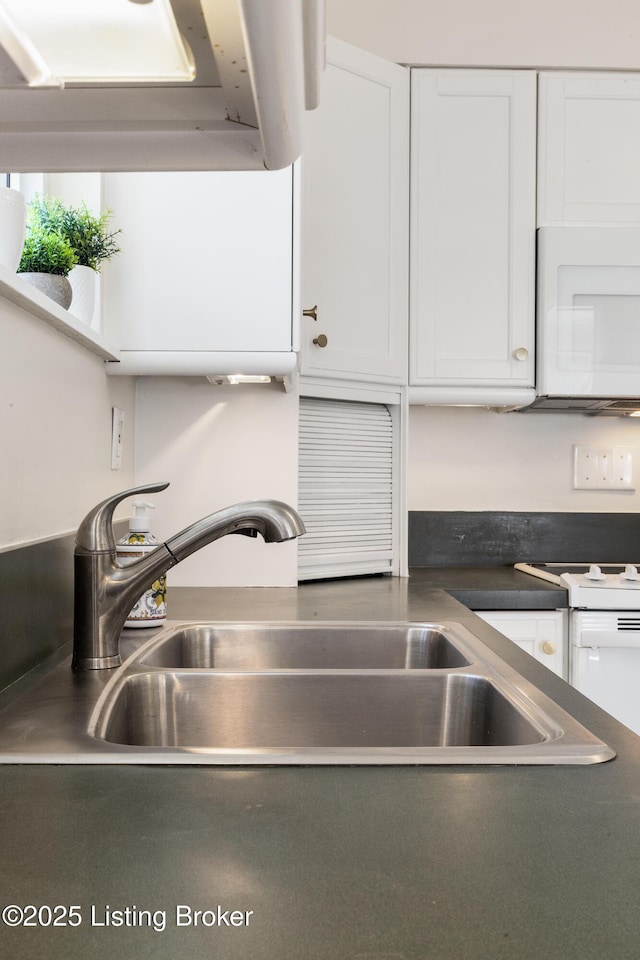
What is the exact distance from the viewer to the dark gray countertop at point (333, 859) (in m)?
0.41

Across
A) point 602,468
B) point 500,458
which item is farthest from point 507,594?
point 602,468

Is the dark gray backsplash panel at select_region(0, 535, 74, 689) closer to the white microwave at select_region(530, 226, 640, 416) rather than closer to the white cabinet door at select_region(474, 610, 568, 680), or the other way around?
the white cabinet door at select_region(474, 610, 568, 680)

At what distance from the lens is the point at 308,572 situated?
194cm

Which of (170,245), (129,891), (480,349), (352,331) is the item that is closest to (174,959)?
(129,891)

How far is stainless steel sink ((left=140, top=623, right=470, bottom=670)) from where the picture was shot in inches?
50.8

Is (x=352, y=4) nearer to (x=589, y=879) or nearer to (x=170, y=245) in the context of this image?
(x=170, y=245)

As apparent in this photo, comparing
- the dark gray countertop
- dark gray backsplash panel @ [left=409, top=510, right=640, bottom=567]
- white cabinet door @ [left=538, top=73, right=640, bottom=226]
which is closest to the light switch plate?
the dark gray countertop

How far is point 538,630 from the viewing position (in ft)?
6.28

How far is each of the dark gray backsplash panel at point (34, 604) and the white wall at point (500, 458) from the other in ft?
4.86

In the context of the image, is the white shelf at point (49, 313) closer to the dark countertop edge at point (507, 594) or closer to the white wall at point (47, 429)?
the white wall at point (47, 429)

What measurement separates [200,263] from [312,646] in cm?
74

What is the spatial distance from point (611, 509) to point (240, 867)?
2.26 meters

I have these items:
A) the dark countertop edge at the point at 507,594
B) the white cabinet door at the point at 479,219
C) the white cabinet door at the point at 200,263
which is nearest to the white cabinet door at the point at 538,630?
the dark countertop edge at the point at 507,594

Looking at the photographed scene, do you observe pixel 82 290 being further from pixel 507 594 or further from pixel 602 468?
pixel 602 468
